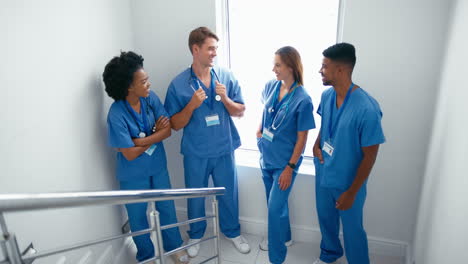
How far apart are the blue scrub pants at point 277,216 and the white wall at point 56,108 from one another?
3.91 ft

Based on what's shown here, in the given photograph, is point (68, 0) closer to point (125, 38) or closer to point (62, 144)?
point (125, 38)

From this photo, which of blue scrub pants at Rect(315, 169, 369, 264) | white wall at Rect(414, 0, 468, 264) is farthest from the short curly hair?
white wall at Rect(414, 0, 468, 264)

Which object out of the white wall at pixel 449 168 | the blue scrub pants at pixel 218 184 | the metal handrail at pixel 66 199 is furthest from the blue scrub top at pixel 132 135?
the white wall at pixel 449 168

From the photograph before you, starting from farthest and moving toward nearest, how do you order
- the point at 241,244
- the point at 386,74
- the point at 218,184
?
the point at 241,244 < the point at 218,184 < the point at 386,74

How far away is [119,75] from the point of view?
6.75 feet

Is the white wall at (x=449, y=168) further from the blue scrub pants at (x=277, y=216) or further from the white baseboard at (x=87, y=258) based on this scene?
the white baseboard at (x=87, y=258)

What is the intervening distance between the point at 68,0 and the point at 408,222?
2726 millimetres

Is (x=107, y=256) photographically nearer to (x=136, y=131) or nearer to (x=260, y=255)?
(x=136, y=131)

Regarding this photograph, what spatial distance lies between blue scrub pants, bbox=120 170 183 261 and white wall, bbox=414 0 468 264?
1.68m

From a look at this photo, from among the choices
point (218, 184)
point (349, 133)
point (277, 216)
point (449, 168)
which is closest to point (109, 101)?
point (218, 184)

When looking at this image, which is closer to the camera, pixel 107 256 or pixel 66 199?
pixel 66 199

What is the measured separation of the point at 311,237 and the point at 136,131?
5.51 feet

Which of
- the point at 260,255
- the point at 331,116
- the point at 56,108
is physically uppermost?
the point at 56,108

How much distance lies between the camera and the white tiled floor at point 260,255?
258 centimetres
